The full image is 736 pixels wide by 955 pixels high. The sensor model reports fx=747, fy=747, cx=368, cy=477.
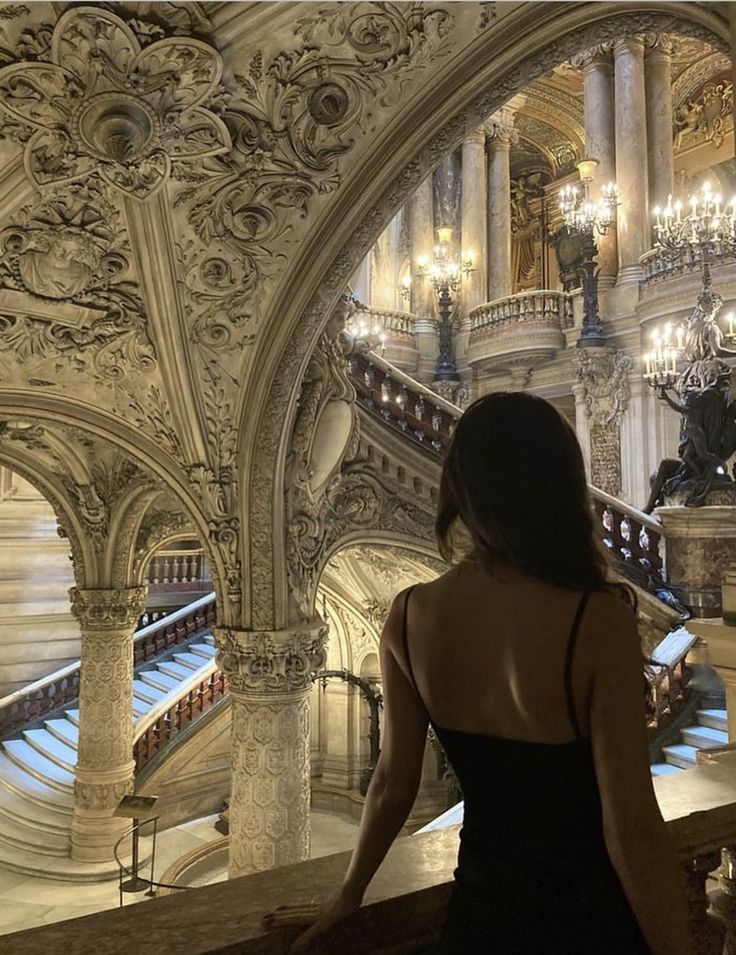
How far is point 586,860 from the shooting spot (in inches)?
41.0

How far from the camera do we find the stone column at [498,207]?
46.3ft

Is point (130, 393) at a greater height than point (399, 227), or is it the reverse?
point (399, 227)

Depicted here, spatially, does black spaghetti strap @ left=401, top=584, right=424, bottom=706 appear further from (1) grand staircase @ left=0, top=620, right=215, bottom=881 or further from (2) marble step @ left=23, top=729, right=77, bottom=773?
(2) marble step @ left=23, top=729, right=77, bottom=773

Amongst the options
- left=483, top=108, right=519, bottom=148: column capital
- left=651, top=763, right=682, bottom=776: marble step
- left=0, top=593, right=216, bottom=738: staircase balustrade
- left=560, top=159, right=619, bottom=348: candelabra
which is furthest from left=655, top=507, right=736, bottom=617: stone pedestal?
left=483, top=108, right=519, bottom=148: column capital

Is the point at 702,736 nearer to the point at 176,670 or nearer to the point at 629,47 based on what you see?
the point at 176,670

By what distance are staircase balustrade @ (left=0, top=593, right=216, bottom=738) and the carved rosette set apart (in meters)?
7.07

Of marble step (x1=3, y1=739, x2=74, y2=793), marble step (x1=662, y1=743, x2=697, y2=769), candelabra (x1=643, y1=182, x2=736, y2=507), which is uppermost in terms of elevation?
candelabra (x1=643, y1=182, x2=736, y2=507)

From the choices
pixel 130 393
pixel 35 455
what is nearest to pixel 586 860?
pixel 130 393

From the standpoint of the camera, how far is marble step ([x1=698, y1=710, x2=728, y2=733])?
598 centimetres

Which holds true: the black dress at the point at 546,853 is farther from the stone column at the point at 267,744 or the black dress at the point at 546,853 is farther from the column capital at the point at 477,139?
the column capital at the point at 477,139

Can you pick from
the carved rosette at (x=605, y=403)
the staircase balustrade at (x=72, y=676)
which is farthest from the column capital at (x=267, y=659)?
the staircase balustrade at (x=72, y=676)

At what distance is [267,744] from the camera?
217 inches

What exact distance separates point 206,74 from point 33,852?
8880 millimetres

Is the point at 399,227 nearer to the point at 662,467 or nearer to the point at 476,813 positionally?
the point at 662,467
